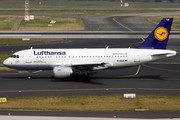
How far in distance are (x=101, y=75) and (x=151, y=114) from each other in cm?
1916

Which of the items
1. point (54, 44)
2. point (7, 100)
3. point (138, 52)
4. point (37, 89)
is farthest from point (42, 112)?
point (54, 44)

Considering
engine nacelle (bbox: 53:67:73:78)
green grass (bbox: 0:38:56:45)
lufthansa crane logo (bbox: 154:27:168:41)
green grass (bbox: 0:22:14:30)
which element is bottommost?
engine nacelle (bbox: 53:67:73:78)

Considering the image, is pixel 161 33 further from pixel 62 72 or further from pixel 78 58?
pixel 62 72

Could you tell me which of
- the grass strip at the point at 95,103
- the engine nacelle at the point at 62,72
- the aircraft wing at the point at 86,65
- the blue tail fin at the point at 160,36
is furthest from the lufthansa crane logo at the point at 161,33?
the engine nacelle at the point at 62,72

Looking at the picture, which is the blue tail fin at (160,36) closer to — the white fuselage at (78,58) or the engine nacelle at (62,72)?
the white fuselage at (78,58)

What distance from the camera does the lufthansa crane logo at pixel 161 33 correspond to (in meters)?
41.1

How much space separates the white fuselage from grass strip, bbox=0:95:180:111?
9.18 metres

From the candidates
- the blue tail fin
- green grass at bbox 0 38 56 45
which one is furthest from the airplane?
green grass at bbox 0 38 56 45

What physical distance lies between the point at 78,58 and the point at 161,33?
14207 mm

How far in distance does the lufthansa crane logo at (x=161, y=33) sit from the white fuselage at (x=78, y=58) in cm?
228

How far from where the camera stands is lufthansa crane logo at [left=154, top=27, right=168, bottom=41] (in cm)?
4112

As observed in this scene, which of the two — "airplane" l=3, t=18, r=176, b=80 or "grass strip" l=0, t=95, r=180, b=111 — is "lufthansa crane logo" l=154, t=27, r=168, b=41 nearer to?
"airplane" l=3, t=18, r=176, b=80

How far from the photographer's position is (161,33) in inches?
1623

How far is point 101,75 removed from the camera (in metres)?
44.2
